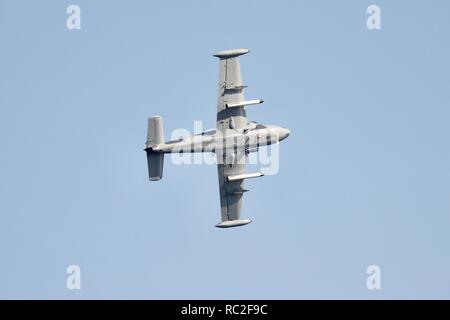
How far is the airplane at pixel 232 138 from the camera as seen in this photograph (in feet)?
362

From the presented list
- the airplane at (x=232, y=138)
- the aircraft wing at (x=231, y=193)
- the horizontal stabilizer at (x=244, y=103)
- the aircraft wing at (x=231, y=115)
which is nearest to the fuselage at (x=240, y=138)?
the airplane at (x=232, y=138)

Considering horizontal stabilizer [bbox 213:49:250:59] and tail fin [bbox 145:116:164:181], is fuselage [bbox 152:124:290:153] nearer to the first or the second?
tail fin [bbox 145:116:164:181]

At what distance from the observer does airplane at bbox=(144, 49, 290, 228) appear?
110 metres

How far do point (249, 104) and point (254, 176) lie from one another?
752 centimetres

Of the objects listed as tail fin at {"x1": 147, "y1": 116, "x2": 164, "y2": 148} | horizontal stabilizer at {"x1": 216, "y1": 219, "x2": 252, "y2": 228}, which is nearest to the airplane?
horizontal stabilizer at {"x1": 216, "y1": 219, "x2": 252, "y2": 228}

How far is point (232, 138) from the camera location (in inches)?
4360

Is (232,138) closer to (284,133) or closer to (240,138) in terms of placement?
(240,138)

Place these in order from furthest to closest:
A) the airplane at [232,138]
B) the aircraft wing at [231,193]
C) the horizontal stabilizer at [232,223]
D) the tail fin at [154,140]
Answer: the horizontal stabilizer at [232,223], the aircraft wing at [231,193], the airplane at [232,138], the tail fin at [154,140]

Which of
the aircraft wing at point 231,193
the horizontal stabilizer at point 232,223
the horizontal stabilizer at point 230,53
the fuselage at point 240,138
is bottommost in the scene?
the horizontal stabilizer at point 232,223

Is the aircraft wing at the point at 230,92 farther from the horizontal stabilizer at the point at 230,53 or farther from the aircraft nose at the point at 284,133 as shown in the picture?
the aircraft nose at the point at 284,133

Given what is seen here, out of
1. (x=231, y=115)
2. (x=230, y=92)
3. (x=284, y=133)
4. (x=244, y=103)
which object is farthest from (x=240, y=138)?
(x=230, y=92)

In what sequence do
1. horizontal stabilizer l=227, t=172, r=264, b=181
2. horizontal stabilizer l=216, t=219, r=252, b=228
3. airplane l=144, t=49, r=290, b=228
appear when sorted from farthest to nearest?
1. horizontal stabilizer l=216, t=219, r=252, b=228
2. horizontal stabilizer l=227, t=172, r=264, b=181
3. airplane l=144, t=49, r=290, b=228
